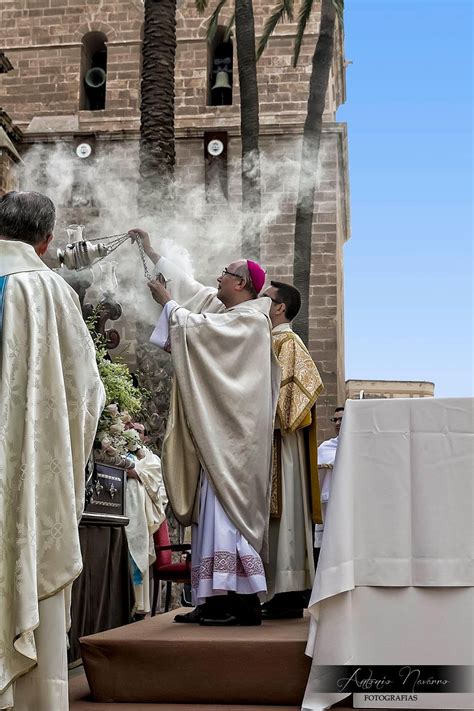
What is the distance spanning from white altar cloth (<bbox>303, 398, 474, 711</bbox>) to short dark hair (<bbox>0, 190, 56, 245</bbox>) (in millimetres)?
1290

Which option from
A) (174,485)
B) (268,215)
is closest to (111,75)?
(268,215)

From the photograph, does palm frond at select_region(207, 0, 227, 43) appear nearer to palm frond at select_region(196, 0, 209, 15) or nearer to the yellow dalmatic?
palm frond at select_region(196, 0, 209, 15)

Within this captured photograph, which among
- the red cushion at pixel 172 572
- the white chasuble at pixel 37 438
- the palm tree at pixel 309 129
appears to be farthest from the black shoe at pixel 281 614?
the palm tree at pixel 309 129

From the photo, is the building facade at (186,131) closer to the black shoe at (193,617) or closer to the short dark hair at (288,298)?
the short dark hair at (288,298)

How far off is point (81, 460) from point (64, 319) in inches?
19.8

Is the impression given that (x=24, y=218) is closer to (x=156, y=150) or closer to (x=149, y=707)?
(x=149, y=707)

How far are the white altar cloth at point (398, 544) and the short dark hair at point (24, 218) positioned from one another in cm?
129

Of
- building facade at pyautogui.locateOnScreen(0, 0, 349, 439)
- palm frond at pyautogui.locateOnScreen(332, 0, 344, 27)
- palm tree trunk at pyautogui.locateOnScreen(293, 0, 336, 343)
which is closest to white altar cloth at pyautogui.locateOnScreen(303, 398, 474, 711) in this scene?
palm tree trunk at pyautogui.locateOnScreen(293, 0, 336, 343)

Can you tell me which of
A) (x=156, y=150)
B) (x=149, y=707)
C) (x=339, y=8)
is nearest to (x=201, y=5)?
(x=339, y=8)

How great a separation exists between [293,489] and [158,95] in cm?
940

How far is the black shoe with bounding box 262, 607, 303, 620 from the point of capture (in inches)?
178

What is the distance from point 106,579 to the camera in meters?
5.61

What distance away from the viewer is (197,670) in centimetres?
345

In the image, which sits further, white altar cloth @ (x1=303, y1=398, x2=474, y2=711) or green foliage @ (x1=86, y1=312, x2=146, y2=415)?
green foliage @ (x1=86, y1=312, x2=146, y2=415)
